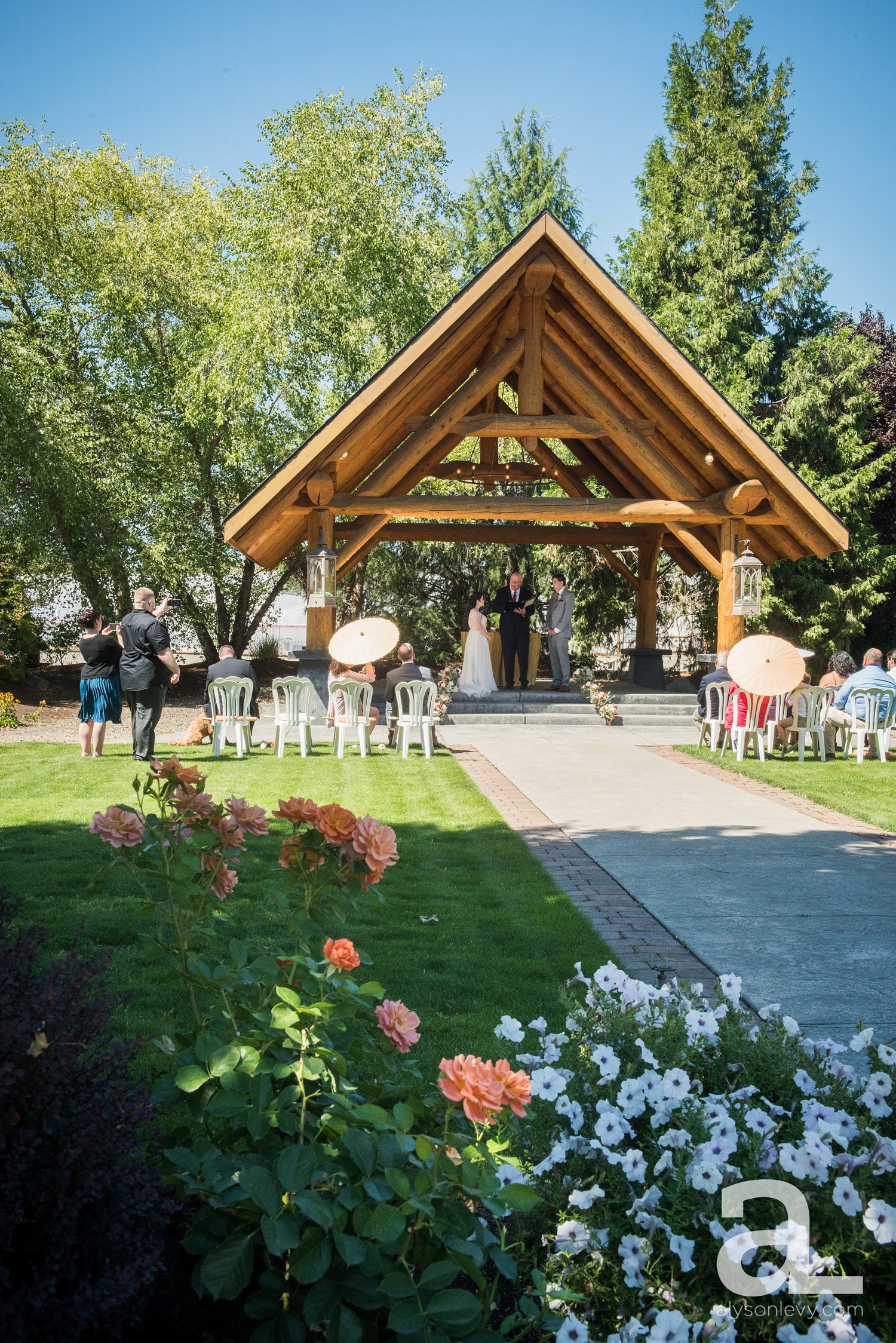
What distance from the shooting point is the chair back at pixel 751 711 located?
39.6ft

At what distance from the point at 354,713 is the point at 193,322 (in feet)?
47.9

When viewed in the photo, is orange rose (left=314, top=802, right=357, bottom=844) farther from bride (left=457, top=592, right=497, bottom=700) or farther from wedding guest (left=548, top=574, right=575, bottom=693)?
wedding guest (left=548, top=574, right=575, bottom=693)

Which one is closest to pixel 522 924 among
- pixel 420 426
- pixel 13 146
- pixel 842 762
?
pixel 842 762

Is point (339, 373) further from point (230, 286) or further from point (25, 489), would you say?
point (25, 489)

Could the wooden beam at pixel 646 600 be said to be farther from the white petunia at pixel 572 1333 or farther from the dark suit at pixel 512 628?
the white petunia at pixel 572 1333

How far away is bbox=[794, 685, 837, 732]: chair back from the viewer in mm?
12219

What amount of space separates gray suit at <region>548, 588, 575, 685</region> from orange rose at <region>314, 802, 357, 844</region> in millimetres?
16226

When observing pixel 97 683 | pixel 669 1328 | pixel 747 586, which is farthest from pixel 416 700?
pixel 669 1328

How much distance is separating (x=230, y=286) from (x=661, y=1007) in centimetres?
2203

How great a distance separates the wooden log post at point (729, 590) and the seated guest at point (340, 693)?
526cm

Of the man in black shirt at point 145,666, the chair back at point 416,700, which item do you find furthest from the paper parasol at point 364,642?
the man in black shirt at point 145,666

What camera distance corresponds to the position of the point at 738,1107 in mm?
2191

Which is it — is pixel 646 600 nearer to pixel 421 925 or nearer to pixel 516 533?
pixel 516 533

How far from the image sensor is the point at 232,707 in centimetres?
1171
